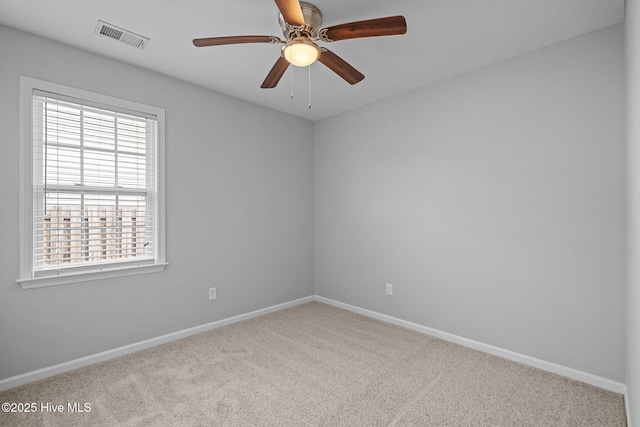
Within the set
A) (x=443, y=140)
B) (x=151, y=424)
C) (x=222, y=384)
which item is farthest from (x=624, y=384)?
(x=151, y=424)

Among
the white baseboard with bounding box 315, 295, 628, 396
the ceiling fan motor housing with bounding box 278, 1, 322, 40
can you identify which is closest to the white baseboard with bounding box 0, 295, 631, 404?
the white baseboard with bounding box 315, 295, 628, 396

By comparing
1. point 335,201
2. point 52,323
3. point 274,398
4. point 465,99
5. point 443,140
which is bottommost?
point 274,398

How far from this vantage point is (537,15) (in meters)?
2.09

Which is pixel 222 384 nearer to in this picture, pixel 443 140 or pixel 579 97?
pixel 443 140

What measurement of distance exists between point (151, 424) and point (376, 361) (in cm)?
165

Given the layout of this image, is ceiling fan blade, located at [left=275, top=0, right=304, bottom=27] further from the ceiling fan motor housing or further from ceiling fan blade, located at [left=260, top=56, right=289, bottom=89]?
ceiling fan blade, located at [left=260, top=56, right=289, bottom=89]

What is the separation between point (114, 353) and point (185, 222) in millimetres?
1256

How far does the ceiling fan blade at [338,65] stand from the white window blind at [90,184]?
1.81 m

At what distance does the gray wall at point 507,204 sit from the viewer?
2.22 meters

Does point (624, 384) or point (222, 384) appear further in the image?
point (222, 384)

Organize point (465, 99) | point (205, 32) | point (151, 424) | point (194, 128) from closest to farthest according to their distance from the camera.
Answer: point (151, 424)
point (205, 32)
point (465, 99)
point (194, 128)

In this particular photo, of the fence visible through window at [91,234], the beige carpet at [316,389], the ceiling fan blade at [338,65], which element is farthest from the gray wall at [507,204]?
the fence visible through window at [91,234]

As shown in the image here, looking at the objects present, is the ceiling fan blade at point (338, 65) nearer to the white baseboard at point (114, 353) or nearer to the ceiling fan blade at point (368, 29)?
the ceiling fan blade at point (368, 29)

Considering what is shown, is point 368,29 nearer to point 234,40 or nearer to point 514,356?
point 234,40
